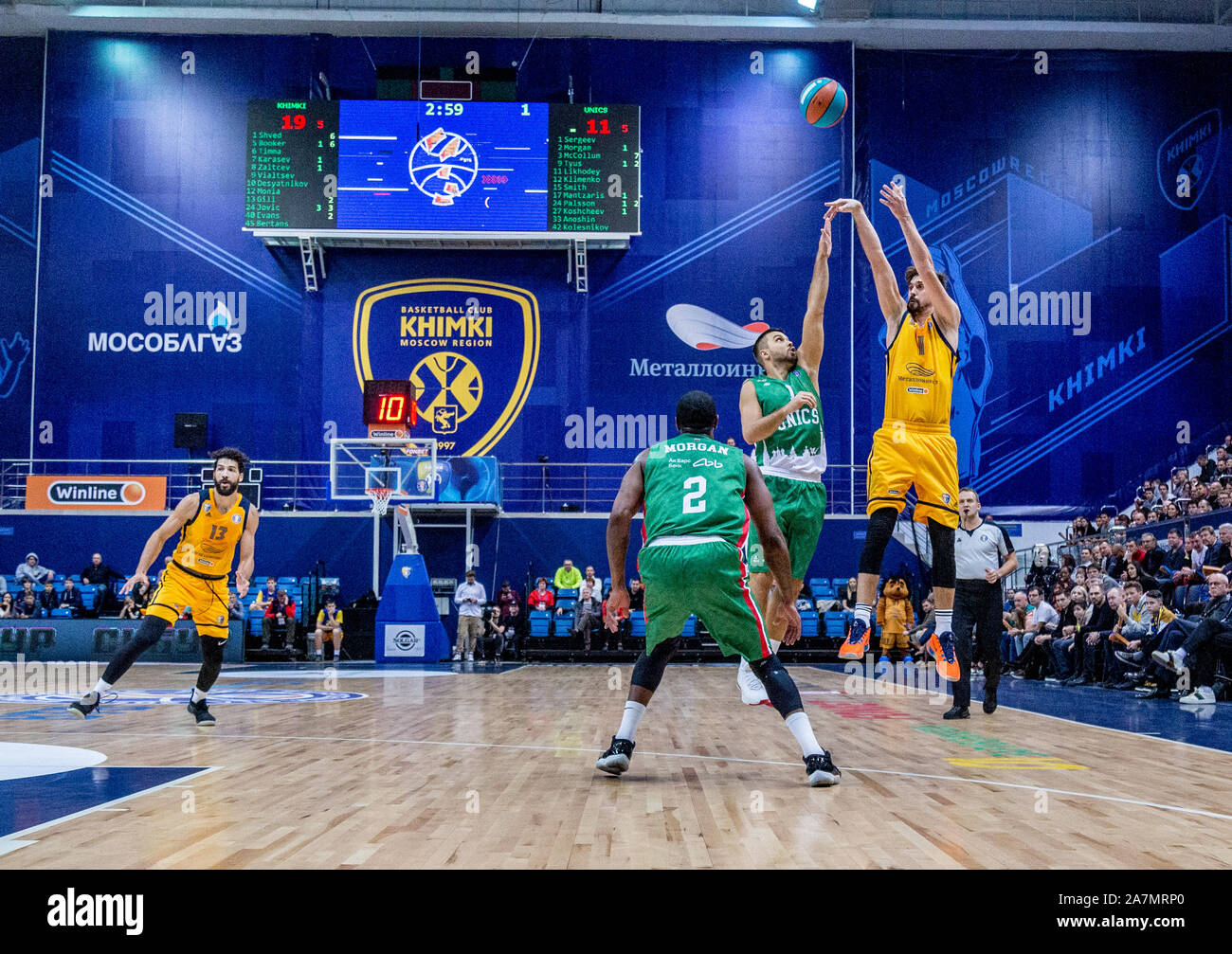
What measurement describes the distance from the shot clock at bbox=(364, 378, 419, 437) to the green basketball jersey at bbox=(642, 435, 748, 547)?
14.7m

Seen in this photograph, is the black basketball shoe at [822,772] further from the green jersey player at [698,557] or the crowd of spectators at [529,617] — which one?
the crowd of spectators at [529,617]

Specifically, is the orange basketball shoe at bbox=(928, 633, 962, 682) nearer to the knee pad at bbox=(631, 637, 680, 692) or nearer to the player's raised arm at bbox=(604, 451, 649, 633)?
the knee pad at bbox=(631, 637, 680, 692)

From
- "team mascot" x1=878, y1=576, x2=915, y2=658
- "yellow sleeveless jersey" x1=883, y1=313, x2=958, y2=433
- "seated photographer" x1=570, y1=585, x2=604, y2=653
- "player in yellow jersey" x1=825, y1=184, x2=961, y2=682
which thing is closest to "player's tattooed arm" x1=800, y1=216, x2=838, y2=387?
"player in yellow jersey" x1=825, y1=184, x2=961, y2=682

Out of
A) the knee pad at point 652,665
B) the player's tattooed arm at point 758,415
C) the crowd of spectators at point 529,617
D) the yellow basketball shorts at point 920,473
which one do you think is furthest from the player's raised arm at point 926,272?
the crowd of spectators at point 529,617

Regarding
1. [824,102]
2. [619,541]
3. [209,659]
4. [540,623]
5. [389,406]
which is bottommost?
[540,623]

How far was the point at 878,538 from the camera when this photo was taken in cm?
608

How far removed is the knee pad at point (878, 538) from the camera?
6070 mm

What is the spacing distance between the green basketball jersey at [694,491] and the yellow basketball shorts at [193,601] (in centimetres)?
369

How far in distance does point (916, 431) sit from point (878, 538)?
26.8 inches

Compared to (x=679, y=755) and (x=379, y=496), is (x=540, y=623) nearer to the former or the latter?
(x=379, y=496)

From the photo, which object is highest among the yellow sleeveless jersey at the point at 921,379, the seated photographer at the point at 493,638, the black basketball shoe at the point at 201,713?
the yellow sleeveless jersey at the point at 921,379

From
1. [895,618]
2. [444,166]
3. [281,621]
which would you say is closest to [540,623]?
[281,621]

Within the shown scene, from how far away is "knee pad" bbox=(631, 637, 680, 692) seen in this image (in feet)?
15.0
